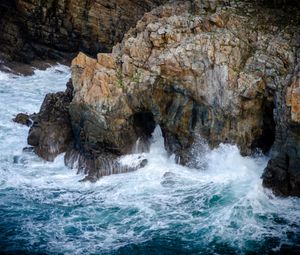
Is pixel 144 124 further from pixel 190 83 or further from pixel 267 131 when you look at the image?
pixel 267 131

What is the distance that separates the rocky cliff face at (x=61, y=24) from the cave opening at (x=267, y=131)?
75.8 ft

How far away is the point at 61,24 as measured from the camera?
148 feet

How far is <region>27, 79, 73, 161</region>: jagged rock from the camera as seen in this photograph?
93.3 ft

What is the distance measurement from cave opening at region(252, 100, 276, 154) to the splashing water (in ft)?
2.78

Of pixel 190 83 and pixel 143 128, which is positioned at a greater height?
pixel 190 83

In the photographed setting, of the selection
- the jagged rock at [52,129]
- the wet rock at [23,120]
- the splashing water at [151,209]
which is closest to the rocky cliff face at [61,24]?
the wet rock at [23,120]

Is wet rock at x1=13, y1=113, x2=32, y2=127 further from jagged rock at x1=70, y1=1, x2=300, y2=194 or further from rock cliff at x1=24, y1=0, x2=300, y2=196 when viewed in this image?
jagged rock at x1=70, y1=1, x2=300, y2=194

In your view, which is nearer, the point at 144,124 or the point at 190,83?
the point at 190,83

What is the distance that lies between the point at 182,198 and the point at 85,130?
23.2ft

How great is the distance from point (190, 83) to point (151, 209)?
7126mm

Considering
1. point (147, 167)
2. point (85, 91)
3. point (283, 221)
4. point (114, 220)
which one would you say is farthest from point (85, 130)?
point (283, 221)

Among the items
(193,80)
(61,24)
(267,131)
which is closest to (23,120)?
(193,80)

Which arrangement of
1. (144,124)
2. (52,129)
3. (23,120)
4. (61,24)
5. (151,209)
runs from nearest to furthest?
(151,209), (144,124), (52,129), (23,120), (61,24)

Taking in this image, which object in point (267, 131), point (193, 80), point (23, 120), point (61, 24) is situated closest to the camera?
point (267, 131)
